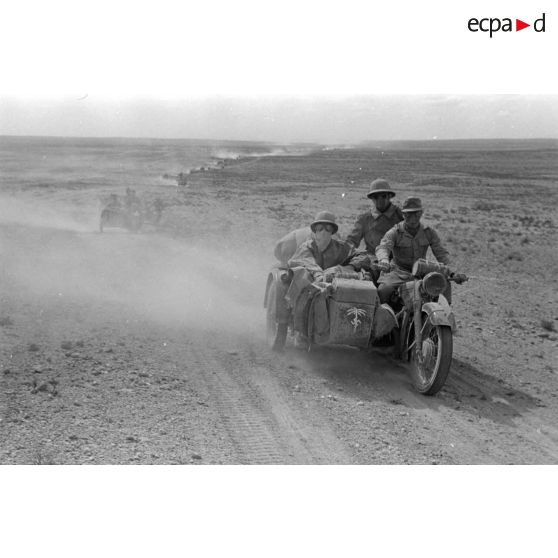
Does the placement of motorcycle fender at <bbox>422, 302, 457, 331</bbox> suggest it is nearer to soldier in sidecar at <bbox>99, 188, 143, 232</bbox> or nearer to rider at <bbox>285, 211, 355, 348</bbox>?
rider at <bbox>285, 211, 355, 348</bbox>

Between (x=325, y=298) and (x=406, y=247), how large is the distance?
1271 mm

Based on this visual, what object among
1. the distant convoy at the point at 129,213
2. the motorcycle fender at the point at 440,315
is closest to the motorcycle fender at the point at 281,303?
the motorcycle fender at the point at 440,315

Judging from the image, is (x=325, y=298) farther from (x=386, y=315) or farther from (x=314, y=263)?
(x=314, y=263)

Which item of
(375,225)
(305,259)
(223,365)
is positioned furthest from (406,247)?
(223,365)

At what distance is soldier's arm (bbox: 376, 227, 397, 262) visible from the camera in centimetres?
813

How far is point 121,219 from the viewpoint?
780 inches

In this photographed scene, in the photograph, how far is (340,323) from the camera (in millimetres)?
7637

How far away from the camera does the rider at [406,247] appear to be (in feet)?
26.9

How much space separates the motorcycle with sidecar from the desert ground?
0.98 feet

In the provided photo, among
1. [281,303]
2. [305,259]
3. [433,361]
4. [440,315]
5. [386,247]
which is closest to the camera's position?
[440,315]

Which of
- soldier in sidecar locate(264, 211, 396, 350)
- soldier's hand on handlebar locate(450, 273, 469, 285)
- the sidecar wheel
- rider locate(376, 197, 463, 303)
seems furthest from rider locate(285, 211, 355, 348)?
soldier's hand on handlebar locate(450, 273, 469, 285)

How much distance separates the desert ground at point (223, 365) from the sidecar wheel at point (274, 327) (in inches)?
7.5

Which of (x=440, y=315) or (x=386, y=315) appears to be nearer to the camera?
(x=440, y=315)

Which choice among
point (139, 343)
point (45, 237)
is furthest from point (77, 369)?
point (45, 237)
